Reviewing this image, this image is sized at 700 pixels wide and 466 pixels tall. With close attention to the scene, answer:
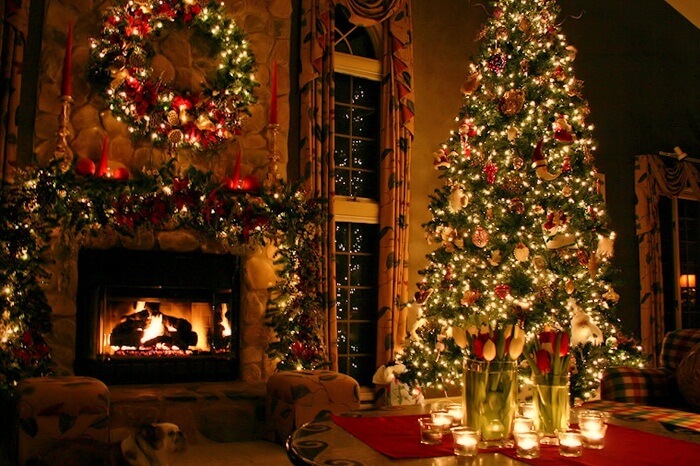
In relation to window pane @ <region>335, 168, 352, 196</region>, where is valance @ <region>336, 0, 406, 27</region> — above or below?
above

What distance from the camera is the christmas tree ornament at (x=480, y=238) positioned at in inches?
Answer: 191

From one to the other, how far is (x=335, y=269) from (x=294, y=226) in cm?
98

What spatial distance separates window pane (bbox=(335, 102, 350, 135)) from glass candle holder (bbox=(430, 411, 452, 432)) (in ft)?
13.8

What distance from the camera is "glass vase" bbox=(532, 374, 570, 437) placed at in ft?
6.22

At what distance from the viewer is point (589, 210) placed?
4.93 metres

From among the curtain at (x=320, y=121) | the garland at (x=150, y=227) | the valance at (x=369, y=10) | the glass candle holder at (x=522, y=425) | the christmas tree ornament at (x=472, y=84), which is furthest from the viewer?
the valance at (x=369, y=10)

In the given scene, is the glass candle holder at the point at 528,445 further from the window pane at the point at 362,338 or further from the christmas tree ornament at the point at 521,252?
the window pane at the point at 362,338

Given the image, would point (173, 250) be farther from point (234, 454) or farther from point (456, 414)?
point (456, 414)

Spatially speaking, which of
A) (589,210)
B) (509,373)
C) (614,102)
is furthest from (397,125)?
(509,373)

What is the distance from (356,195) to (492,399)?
416cm

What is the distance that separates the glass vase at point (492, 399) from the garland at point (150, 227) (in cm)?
283

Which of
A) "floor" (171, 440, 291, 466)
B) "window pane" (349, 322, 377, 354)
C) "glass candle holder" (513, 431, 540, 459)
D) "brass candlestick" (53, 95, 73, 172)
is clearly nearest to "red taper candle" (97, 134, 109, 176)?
"brass candlestick" (53, 95, 73, 172)

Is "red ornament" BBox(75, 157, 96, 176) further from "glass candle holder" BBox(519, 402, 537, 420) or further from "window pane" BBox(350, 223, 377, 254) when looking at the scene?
"glass candle holder" BBox(519, 402, 537, 420)

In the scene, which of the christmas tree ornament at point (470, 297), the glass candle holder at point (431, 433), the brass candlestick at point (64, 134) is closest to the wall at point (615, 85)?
the christmas tree ornament at point (470, 297)
